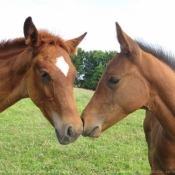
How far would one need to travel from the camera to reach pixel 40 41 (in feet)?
11.9

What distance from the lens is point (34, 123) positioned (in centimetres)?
946

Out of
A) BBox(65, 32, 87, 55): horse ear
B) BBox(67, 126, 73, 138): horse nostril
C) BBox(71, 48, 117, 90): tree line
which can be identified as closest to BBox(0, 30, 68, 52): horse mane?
BBox(65, 32, 87, 55): horse ear

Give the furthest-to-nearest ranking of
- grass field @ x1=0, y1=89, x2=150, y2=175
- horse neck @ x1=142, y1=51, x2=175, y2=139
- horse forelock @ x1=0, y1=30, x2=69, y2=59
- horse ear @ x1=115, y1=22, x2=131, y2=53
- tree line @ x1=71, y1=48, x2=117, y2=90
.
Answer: tree line @ x1=71, y1=48, x2=117, y2=90
grass field @ x1=0, y1=89, x2=150, y2=175
horse forelock @ x1=0, y1=30, x2=69, y2=59
horse neck @ x1=142, y1=51, x2=175, y2=139
horse ear @ x1=115, y1=22, x2=131, y2=53

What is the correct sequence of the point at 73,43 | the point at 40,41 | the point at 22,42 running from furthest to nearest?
1. the point at 73,43
2. the point at 22,42
3. the point at 40,41

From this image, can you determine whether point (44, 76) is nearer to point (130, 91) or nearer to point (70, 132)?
point (70, 132)

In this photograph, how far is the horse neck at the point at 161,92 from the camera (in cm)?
343

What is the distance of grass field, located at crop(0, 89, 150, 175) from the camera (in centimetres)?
577

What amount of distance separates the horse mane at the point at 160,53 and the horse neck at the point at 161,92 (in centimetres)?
30

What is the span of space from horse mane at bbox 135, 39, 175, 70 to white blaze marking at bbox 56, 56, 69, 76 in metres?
1.13

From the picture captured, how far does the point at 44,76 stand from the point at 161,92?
1.51 m

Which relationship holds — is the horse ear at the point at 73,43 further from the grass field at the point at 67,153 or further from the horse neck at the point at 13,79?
the grass field at the point at 67,153

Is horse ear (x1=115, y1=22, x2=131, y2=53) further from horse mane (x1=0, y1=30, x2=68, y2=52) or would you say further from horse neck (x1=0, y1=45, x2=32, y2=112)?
horse neck (x1=0, y1=45, x2=32, y2=112)

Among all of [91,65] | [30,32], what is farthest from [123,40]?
[91,65]

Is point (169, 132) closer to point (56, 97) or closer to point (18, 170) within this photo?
point (56, 97)
